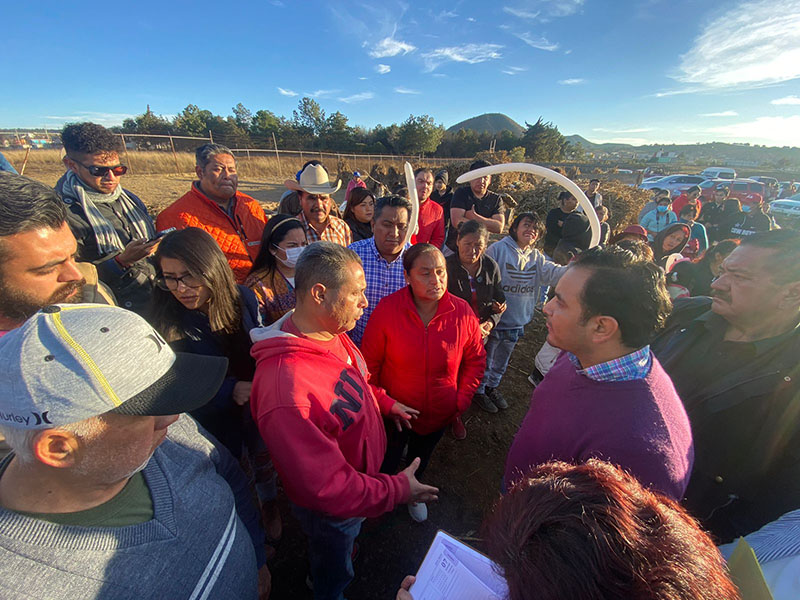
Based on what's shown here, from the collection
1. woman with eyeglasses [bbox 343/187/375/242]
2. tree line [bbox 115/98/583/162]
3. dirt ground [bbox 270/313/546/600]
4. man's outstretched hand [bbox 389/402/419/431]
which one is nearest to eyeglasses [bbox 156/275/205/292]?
man's outstretched hand [bbox 389/402/419/431]

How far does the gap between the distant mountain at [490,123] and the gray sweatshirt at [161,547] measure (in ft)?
437

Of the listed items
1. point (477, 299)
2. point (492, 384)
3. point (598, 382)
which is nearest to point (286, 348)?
point (598, 382)

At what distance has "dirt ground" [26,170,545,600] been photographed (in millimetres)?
2148

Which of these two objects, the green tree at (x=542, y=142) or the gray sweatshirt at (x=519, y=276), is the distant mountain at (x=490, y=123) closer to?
the green tree at (x=542, y=142)

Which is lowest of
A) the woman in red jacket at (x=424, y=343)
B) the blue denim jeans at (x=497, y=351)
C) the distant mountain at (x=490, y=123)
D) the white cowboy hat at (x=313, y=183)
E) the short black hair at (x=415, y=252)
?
the blue denim jeans at (x=497, y=351)

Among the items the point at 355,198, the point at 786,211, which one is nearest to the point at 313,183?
the point at 355,198

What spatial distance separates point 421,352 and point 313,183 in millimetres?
2349

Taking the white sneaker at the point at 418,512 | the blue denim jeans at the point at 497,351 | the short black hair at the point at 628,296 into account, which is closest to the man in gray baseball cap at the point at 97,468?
the short black hair at the point at 628,296

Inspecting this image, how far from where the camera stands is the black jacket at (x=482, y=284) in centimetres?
299

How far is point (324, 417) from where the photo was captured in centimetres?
137

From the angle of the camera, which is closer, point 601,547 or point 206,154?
point 601,547

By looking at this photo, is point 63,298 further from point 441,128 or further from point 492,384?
point 441,128

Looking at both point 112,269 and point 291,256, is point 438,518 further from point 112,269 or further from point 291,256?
point 112,269

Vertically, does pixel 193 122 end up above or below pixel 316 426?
above
